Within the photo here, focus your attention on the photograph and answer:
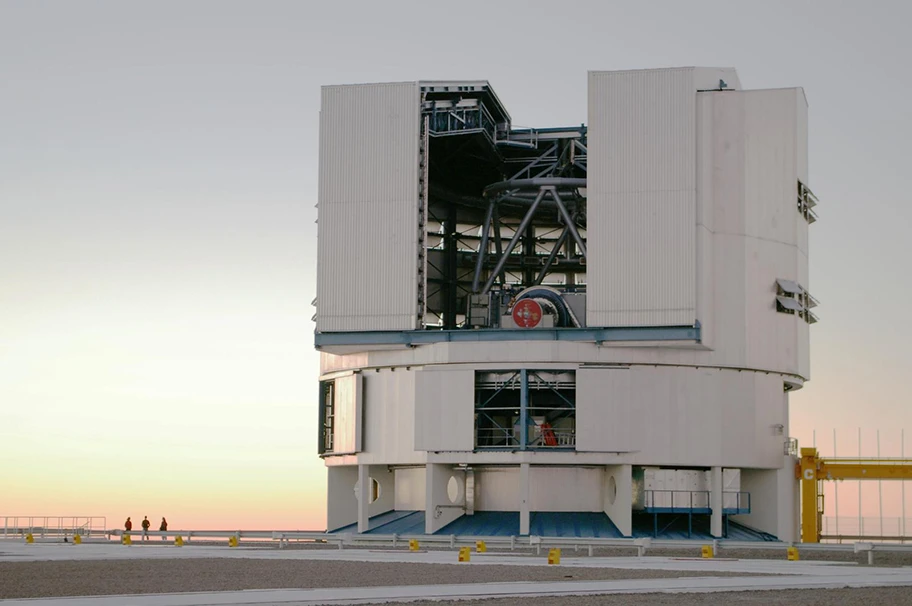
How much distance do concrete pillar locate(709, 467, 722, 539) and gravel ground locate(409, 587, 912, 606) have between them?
34.0 m

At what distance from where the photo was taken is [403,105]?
70938 mm

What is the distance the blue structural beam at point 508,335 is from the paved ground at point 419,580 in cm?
1626

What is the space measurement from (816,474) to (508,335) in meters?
18.7

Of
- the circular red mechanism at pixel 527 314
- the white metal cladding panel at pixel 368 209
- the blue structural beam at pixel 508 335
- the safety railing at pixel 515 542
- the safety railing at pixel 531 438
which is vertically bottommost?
the safety railing at pixel 515 542

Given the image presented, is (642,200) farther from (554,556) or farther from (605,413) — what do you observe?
(554,556)

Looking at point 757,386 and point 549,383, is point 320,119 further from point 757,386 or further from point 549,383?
point 757,386

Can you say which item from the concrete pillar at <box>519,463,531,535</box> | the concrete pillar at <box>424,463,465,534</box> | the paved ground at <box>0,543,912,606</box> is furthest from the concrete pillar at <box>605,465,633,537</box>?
the paved ground at <box>0,543,912,606</box>

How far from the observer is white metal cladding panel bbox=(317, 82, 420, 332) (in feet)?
230

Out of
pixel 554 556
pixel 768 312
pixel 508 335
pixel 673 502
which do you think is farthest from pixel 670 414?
pixel 554 556

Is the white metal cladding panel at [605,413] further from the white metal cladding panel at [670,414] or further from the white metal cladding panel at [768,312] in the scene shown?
the white metal cladding panel at [768,312]

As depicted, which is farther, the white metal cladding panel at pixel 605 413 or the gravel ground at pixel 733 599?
the white metal cladding panel at pixel 605 413

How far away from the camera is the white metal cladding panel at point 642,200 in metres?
67.1

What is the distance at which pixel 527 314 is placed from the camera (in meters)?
70.6

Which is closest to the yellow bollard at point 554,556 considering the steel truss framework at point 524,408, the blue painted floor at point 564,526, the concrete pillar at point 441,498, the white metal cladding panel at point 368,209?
the blue painted floor at point 564,526
